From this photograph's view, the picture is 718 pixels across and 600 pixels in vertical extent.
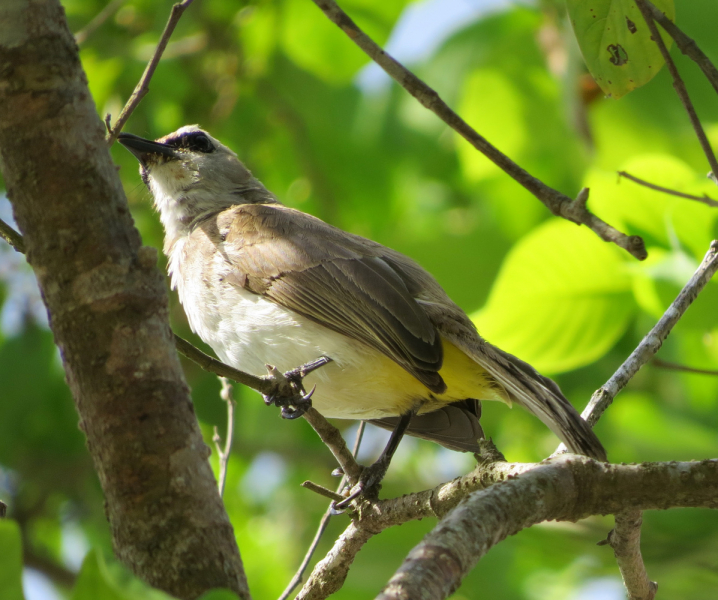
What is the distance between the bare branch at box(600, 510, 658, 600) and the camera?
258 cm

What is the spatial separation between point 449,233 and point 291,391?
114 inches

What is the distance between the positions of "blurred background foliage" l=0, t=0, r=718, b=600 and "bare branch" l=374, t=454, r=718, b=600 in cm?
179

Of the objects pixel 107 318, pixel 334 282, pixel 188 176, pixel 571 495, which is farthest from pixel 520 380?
pixel 188 176

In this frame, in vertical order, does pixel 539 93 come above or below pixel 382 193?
above

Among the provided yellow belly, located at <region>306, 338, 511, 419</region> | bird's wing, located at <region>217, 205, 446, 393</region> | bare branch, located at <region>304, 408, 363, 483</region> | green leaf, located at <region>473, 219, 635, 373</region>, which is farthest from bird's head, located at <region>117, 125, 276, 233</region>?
bare branch, located at <region>304, 408, 363, 483</region>

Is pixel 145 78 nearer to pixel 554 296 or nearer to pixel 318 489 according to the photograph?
pixel 318 489

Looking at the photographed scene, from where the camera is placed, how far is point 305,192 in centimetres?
717

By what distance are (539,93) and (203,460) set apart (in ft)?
16.8

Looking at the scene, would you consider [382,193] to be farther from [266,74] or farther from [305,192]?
[266,74]

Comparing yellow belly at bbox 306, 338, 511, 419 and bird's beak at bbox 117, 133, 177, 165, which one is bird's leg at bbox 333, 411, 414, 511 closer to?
yellow belly at bbox 306, 338, 511, 419

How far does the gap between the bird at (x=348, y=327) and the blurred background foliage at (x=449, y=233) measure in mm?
423

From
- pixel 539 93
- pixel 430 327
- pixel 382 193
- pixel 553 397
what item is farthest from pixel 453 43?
pixel 553 397

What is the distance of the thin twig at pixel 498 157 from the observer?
8.09ft

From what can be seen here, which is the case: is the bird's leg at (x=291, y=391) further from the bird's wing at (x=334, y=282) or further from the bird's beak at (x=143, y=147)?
the bird's beak at (x=143, y=147)
